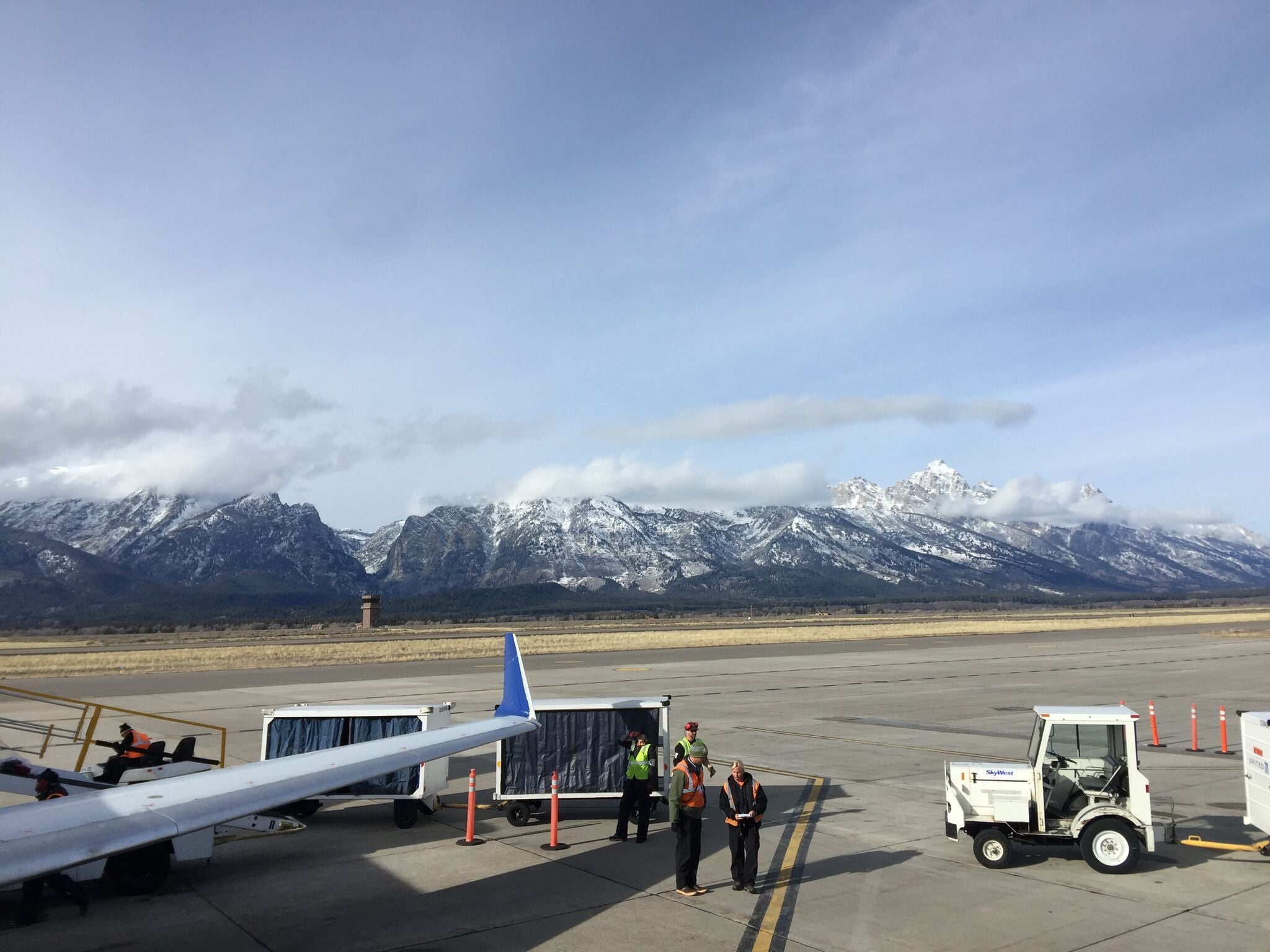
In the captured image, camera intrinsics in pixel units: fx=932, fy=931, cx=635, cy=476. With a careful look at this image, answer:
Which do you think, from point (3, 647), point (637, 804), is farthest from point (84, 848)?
point (3, 647)

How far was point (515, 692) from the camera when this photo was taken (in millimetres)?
14977

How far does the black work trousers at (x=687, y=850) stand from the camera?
41.5ft

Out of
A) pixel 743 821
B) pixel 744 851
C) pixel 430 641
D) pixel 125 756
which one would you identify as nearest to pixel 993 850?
pixel 744 851

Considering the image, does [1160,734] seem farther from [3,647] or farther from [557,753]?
[3,647]

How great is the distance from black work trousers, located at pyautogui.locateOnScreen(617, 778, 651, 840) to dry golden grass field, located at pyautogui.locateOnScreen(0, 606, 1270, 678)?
156ft

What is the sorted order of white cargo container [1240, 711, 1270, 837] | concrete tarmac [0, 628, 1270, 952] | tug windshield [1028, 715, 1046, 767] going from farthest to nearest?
tug windshield [1028, 715, 1046, 767]
white cargo container [1240, 711, 1270, 837]
concrete tarmac [0, 628, 1270, 952]

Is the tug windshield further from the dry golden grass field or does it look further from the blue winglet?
the dry golden grass field

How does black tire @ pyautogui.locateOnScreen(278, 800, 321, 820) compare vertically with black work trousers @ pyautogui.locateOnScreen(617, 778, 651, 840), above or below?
below

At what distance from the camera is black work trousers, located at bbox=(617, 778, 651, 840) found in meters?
15.8

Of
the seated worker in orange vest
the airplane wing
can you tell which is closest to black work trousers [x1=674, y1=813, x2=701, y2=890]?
the airplane wing

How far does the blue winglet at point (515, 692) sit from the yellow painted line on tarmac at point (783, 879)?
4.47 m

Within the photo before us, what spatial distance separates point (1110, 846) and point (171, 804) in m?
12.5

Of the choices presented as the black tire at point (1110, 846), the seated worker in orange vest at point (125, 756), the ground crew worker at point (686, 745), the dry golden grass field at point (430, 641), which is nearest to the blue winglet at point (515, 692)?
the ground crew worker at point (686, 745)

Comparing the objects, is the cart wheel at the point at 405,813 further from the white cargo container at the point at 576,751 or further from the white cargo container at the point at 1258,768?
the white cargo container at the point at 1258,768
